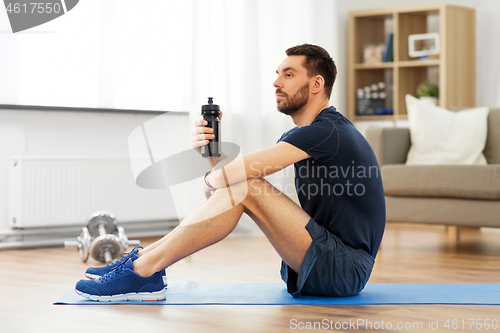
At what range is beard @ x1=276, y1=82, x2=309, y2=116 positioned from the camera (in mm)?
1771

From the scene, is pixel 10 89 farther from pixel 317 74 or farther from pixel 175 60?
pixel 317 74

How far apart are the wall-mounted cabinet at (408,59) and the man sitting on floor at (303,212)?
270cm

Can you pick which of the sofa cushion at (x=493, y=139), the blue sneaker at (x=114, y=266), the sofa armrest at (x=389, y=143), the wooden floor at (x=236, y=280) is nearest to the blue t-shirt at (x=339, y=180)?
the wooden floor at (x=236, y=280)

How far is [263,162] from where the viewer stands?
161 cm

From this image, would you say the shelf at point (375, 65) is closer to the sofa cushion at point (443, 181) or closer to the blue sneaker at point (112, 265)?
the sofa cushion at point (443, 181)

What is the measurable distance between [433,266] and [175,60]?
2079 millimetres

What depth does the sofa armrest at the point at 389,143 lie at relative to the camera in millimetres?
3158

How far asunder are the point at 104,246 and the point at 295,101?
1300 millimetres

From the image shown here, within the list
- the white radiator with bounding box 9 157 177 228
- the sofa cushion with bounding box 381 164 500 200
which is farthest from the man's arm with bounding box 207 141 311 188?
the white radiator with bounding box 9 157 177 228

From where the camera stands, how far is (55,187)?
3244 mm

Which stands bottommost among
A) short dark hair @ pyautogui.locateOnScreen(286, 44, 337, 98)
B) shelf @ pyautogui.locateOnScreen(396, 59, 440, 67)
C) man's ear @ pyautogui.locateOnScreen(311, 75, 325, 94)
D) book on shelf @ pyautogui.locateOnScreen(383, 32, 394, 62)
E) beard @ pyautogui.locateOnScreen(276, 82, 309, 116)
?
beard @ pyautogui.locateOnScreen(276, 82, 309, 116)

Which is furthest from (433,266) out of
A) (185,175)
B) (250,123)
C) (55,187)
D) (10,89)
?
(10,89)

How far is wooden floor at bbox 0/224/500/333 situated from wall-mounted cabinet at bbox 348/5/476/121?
1.10 meters

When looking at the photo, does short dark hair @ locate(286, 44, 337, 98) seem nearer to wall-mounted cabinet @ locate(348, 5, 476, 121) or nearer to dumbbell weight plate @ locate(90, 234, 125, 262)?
dumbbell weight plate @ locate(90, 234, 125, 262)
